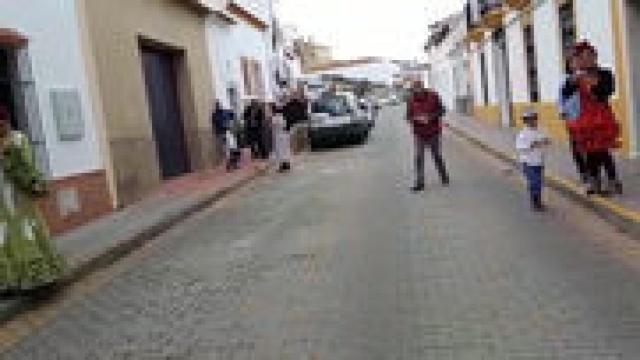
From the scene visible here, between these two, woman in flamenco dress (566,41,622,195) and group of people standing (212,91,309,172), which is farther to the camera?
group of people standing (212,91,309,172)

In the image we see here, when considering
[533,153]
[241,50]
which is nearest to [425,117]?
[533,153]

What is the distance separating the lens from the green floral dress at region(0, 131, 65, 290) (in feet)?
28.8

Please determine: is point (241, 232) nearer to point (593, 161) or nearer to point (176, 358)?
point (593, 161)

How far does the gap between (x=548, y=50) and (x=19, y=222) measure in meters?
13.9

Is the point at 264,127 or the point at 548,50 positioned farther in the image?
the point at 264,127

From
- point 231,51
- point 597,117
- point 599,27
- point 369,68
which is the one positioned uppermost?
point 369,68

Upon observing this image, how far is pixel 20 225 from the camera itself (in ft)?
29.1

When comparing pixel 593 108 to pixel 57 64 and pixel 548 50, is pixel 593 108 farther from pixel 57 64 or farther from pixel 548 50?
pixel 548 50

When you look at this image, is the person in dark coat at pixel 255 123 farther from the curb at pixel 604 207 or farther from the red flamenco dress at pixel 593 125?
the red flamenco dress at pixel 593 125

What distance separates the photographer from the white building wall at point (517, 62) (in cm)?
2391

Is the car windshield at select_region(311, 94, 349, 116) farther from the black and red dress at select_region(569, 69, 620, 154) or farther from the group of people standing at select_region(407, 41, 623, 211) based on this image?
the black and red dress at select_region(569, 69, 620, 154)

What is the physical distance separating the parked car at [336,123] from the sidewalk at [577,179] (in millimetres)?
5525

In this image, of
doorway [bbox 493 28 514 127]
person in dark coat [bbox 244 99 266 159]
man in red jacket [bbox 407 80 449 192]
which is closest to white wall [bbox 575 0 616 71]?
man in red jacket [bbox 407 80 449 192]

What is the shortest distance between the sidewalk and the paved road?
0.73 ft
